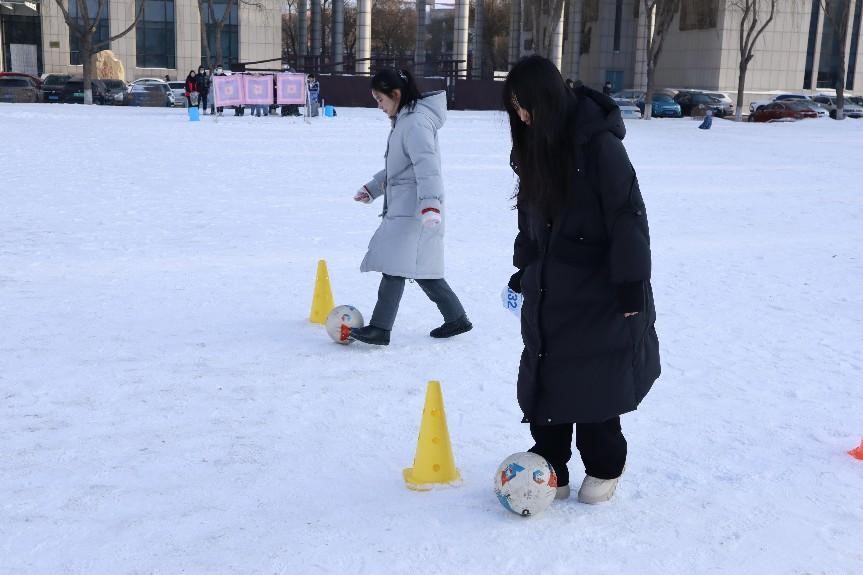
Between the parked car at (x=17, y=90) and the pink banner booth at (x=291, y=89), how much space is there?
13.1m

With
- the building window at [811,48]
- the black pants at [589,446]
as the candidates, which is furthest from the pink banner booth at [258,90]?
the building window at [811,48]

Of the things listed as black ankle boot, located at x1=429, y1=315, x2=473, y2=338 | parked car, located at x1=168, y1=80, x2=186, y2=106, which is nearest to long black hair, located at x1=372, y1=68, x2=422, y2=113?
→ black ankle boot, located at x1=429, y1=315, x2=473, y2=338

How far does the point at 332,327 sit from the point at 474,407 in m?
1.30

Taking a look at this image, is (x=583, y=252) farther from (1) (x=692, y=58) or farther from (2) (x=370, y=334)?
(1) (x=692, y=58)

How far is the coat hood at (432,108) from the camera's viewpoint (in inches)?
201

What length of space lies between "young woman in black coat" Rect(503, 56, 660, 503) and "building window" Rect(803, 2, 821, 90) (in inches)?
2274

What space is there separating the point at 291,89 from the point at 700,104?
18.9m

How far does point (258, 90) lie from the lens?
95.4 ft

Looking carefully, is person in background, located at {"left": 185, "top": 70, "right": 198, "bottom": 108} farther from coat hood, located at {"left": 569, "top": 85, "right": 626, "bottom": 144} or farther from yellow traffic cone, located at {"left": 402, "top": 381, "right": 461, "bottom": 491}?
coat hood, located at {"left": 569, "top": 85, "right": 626, "bottom": 144}

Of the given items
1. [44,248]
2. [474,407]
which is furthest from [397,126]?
[44,248]

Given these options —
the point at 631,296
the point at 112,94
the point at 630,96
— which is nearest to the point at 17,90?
the point at 112,94

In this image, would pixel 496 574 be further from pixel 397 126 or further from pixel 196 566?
pixel 397 126

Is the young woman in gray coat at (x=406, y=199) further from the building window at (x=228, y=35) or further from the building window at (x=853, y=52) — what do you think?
the building window at (x=853, y=52)

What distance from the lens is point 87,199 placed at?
11.1 m
